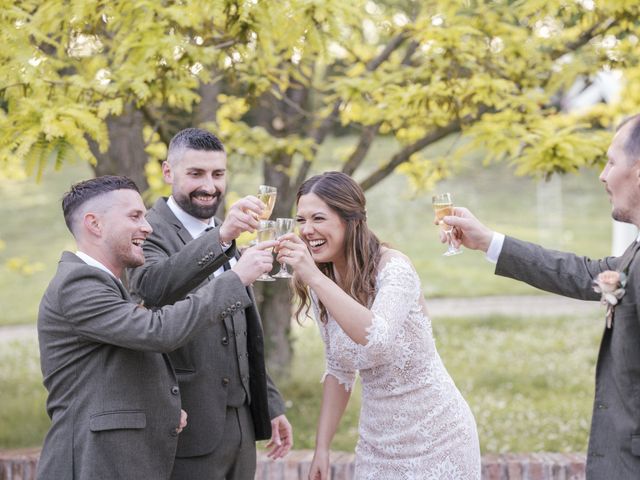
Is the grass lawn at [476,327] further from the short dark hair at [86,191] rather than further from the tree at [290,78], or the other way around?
the short dark hair at [86,191]

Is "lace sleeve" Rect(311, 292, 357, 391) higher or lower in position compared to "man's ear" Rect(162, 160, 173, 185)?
lower

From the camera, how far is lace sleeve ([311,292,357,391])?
143 inches

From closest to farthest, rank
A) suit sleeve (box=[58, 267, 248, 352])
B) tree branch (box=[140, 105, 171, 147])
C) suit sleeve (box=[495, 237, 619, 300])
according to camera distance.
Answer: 1. suit sleeve (box=[58, 267, 248, 352])
2. suit sleeve (box=[495, 237, 619, 300])
3. tree branch (box=[140, 105, 171, 147])

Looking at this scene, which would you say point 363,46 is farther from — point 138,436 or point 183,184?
point 138,436

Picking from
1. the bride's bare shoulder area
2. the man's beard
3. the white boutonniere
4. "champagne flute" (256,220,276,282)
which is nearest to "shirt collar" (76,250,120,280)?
"champagne flute" (256,220,276,282)

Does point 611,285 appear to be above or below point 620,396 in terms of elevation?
above

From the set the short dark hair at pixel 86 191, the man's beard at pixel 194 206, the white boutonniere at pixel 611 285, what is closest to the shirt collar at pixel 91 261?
the short dark hair at pixel 86 191

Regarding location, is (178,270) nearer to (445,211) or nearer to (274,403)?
(274,403)

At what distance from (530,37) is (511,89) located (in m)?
0.97

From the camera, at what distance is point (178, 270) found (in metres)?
3.41

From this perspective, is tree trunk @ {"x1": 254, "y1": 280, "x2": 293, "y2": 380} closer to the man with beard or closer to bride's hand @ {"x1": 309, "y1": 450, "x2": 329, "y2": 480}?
the man with beard

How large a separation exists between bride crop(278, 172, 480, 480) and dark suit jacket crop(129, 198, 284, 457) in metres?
0.38

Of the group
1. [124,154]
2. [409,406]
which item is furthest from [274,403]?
[124,154]

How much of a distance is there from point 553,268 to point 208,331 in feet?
4.74
